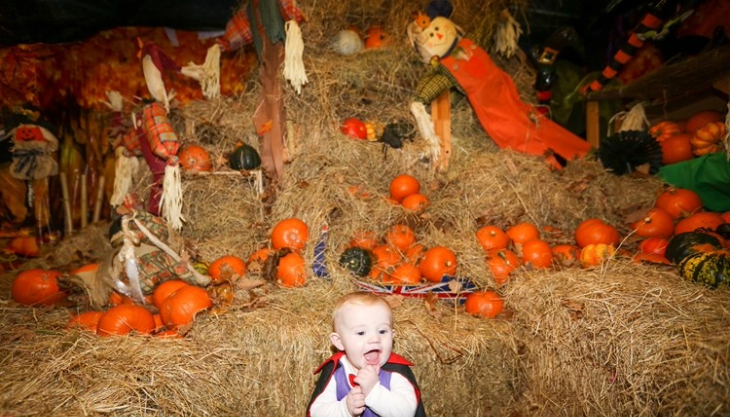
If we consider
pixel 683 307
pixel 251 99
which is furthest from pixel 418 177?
pixel 683 307

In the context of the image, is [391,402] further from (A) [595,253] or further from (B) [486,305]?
(A) [595,253]

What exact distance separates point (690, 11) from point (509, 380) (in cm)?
448

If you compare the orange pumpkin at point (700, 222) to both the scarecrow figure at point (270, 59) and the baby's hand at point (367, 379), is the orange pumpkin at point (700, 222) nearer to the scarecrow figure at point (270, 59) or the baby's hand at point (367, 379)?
the baby's hand at point (367, 379)

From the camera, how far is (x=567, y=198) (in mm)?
4422

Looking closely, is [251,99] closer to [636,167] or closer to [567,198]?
[567,198]

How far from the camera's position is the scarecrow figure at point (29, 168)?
4.89 meters

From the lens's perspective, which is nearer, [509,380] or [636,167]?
[509,380]

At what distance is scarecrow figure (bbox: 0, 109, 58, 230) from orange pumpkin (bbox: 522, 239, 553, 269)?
577cm

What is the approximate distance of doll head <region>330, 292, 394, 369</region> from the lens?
1938mm

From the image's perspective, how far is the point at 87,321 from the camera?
3188 millimetres

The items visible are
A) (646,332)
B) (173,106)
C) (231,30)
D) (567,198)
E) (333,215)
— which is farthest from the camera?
(231,30)

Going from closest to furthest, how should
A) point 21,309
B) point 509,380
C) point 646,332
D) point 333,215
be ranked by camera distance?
point 646,332 → point 509,380 → point 21,309 → point 333,215

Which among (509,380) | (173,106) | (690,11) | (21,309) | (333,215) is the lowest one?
(509,380)

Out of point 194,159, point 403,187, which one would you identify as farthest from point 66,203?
point 403,187
